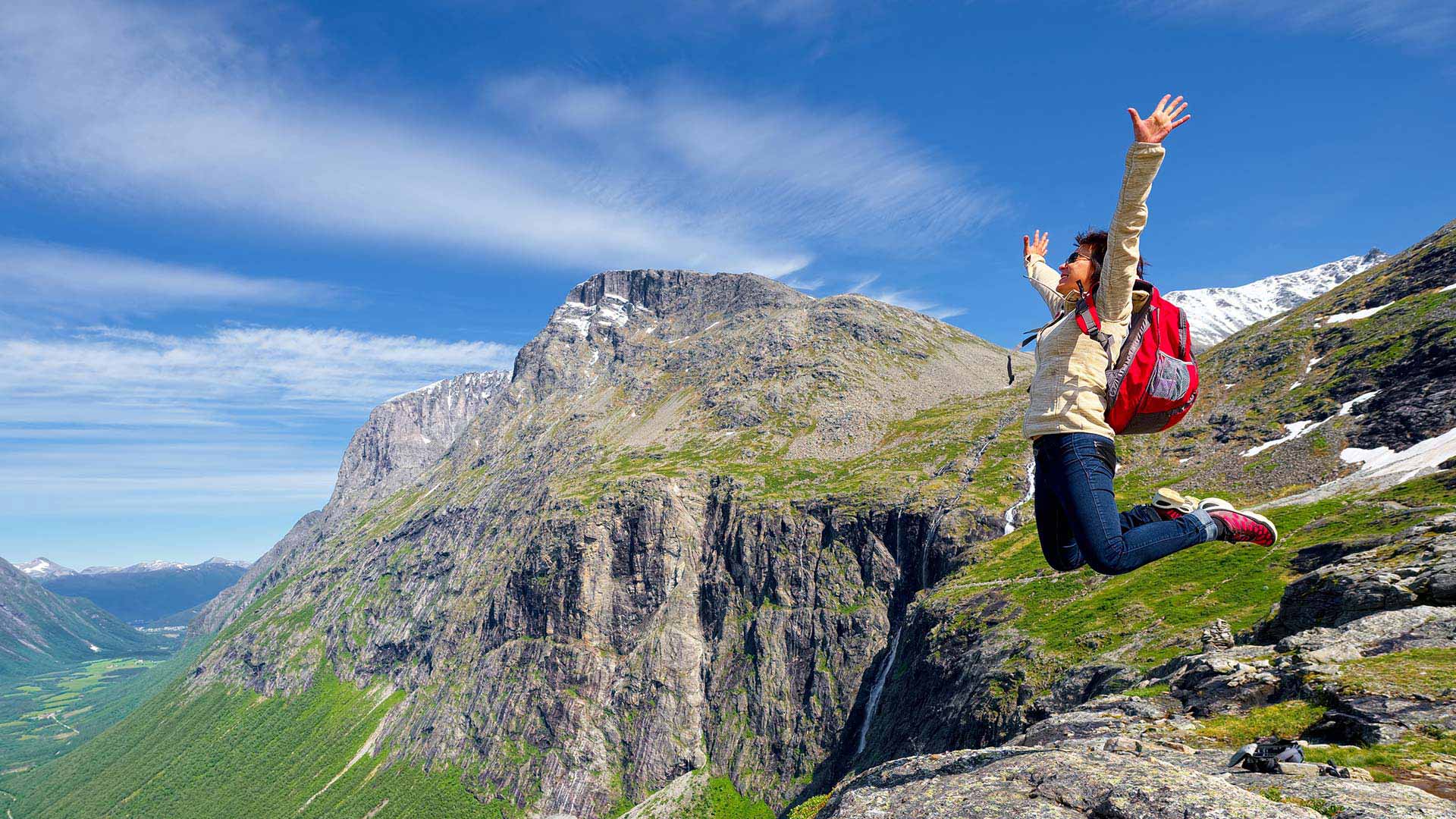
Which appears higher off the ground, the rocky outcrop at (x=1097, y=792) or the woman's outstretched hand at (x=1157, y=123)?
the woman's outstretched hand at (x=1157, y=123)

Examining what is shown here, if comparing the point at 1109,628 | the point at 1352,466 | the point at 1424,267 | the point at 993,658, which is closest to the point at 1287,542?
the point at 1109,628

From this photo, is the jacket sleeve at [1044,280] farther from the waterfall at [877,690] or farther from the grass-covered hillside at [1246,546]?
the waterfall at [877,690]

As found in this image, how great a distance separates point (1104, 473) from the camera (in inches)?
374

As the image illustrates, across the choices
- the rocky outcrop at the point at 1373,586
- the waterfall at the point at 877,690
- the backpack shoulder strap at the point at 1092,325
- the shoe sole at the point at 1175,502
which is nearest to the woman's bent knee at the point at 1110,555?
the shoe sole at the point at 1175,502

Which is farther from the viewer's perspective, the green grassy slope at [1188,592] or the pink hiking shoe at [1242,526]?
the green grassy slope at [1188,592]

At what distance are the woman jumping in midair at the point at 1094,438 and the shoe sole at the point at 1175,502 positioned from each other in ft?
0.13

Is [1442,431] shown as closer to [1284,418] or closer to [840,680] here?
[1284,418]

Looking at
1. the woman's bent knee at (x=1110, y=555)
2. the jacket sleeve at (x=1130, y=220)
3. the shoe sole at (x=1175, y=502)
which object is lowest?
the woman's bent knee at (x=1110, y=555)

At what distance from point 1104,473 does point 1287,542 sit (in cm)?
7769

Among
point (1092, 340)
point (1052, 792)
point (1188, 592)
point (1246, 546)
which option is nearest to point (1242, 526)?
point (1092, 340)

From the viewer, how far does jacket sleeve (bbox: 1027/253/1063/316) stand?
1095cm

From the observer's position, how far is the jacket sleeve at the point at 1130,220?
819 centimetres

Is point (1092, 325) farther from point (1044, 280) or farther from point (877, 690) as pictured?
point (877, 690)

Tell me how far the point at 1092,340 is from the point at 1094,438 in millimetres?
1487
